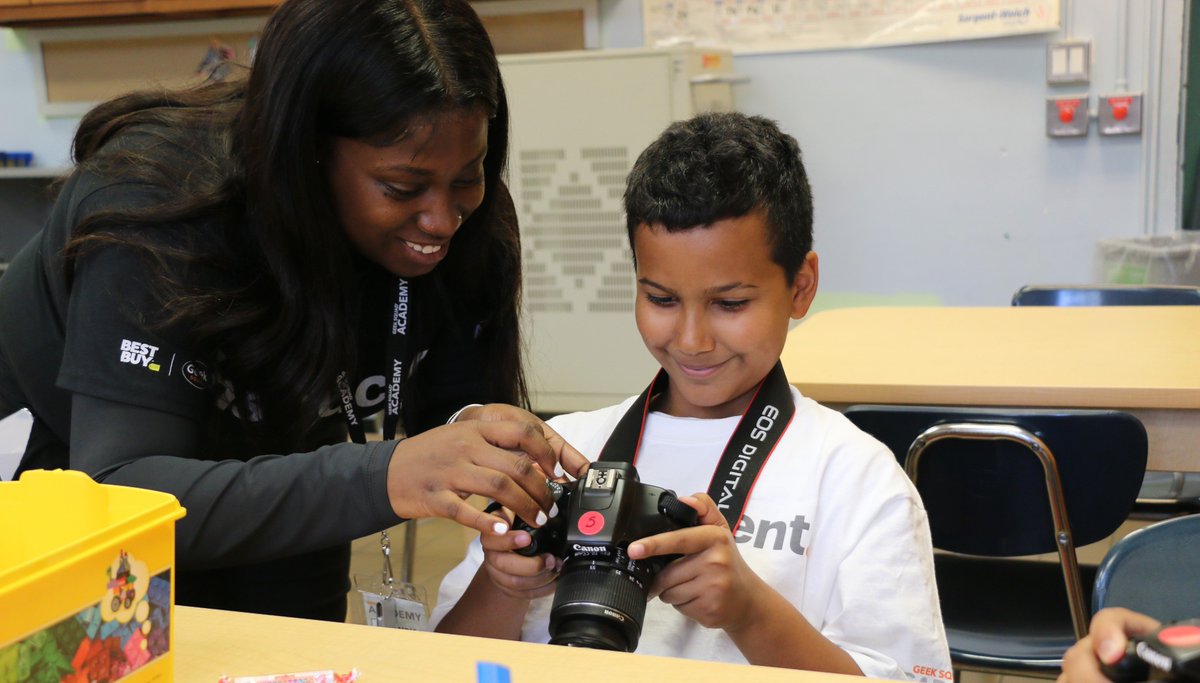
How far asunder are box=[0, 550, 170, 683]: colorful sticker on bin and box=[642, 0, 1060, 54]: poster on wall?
3.53 meters

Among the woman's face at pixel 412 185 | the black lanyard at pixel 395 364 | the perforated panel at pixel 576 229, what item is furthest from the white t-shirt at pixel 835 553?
the perforated panel at pixel 576 229

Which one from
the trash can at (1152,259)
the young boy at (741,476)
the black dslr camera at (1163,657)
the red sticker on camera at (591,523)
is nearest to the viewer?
the black dslr camera at (1163,657)

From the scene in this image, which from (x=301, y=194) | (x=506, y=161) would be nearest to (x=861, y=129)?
(x=506, y=161)

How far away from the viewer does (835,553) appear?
1.10 meters

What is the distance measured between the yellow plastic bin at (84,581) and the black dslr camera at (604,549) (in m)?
0.28

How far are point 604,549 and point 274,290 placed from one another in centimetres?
57

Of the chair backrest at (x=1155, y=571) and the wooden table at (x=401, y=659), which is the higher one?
the wooden table at (x=401, y=659)

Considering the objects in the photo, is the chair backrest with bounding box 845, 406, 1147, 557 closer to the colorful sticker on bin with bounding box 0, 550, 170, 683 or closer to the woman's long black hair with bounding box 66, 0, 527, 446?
the woman's long black hair with bounding box 66, 0, 527, 446

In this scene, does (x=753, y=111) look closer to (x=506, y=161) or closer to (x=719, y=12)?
(x=719, y=12)

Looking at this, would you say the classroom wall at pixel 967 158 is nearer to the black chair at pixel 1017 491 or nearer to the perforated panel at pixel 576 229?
the perforated panel at pixel 576 229

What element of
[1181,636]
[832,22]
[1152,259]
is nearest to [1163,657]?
[1181,636]

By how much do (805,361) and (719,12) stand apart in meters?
2.32

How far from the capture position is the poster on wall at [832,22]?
366 centimetres

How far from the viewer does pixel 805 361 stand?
204 centimetres
